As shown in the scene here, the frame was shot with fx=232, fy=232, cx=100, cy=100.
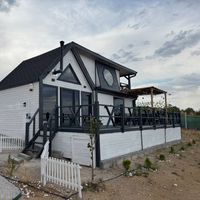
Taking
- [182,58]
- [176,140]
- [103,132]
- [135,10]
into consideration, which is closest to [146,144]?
[103,132]

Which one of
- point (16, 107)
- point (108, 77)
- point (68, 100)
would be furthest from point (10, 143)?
point (108, 77)

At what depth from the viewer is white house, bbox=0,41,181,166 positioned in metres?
9.03

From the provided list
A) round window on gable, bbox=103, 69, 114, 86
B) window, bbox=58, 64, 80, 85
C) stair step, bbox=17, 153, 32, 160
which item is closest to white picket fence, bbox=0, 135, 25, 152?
stair step, bbox=17, 153, 32, 160

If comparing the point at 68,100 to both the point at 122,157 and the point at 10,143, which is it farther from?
the point at 122,157

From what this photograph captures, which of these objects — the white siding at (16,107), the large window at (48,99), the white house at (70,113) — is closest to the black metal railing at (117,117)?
the white house at (70,113)

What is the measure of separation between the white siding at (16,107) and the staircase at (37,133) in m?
0.66

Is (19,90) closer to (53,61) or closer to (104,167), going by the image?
(53,61)

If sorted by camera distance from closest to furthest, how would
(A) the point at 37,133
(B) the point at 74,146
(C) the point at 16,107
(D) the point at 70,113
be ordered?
(B) the point at 74,146
(A) the point at 37,133
(C) the point at 16,107
(D) the point at 70,113

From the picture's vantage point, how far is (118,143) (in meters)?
9.48

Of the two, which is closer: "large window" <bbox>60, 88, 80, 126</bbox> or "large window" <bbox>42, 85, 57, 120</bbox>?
"large window" <bbox>42, 85, 57, 120</bbox>

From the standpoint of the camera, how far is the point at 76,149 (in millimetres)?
8852

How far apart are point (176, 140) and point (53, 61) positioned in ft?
34.9

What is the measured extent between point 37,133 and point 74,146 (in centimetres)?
179

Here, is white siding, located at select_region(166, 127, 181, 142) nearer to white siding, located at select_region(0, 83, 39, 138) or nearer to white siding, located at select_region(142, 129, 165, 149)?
white siding, located at select_region(142, 129, 165, 149)
